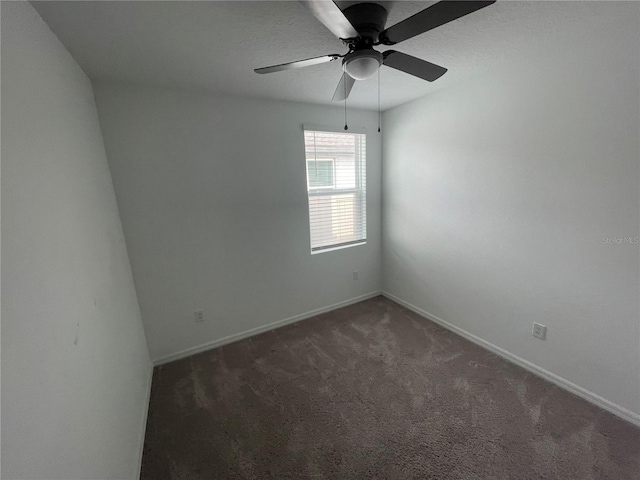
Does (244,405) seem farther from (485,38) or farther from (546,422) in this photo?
(485,38)

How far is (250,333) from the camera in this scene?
109 inches

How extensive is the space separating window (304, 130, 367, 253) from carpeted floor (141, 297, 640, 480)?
4.05 feet

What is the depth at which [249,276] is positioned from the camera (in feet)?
8.75

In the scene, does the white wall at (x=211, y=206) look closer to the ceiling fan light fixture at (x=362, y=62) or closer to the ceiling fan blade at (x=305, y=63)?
the ceiling fan blade at (x=305, y=63)

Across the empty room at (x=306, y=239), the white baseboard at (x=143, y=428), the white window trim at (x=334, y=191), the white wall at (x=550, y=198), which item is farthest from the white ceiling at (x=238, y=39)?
the white baseboard at (x=143, y=428)

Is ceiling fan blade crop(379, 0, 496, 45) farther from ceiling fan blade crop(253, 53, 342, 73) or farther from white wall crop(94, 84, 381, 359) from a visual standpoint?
white wall crop(94, 84, 381, 359)

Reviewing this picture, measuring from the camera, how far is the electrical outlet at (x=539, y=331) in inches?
79.0

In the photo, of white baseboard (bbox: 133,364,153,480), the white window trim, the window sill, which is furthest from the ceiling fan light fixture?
white baseboard (bbox: 133,364,153,480)

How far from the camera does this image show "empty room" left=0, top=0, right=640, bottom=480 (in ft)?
3.50

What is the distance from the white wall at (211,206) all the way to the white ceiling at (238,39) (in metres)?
0.27

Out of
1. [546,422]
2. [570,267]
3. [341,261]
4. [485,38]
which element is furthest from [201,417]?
[485,38]

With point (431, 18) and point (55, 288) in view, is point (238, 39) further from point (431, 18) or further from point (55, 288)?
point (55, 288)

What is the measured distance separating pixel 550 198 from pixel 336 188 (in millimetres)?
1865

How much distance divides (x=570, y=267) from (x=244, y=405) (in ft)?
8.08
